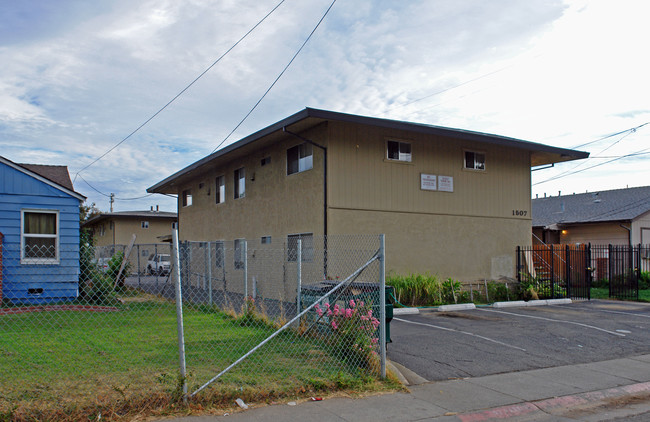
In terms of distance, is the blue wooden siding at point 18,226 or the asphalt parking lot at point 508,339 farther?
the blue wooden siding at point 18,226

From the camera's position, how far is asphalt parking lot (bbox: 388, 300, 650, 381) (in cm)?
880

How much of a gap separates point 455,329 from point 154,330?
6.37m

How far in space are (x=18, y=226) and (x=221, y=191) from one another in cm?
1055

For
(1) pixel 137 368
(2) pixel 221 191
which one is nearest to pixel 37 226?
(1) pixel 137 368

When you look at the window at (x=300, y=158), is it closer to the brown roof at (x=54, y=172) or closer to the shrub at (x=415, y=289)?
the shrub at (x=415, y=289)

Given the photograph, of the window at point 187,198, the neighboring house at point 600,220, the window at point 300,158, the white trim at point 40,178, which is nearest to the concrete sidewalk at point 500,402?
the window at point 300,158

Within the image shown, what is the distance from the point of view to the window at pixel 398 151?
17.3 m

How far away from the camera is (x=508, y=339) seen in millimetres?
10820

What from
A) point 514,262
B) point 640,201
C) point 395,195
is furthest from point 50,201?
point 640,201

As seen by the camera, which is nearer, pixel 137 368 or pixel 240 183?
pixel 137 368

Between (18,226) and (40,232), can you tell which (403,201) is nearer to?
(40,232)

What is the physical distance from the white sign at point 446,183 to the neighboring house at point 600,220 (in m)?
10.2

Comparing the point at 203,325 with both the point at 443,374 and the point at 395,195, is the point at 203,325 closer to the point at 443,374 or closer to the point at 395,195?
the point at 443,374

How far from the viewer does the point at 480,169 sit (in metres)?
19.5
